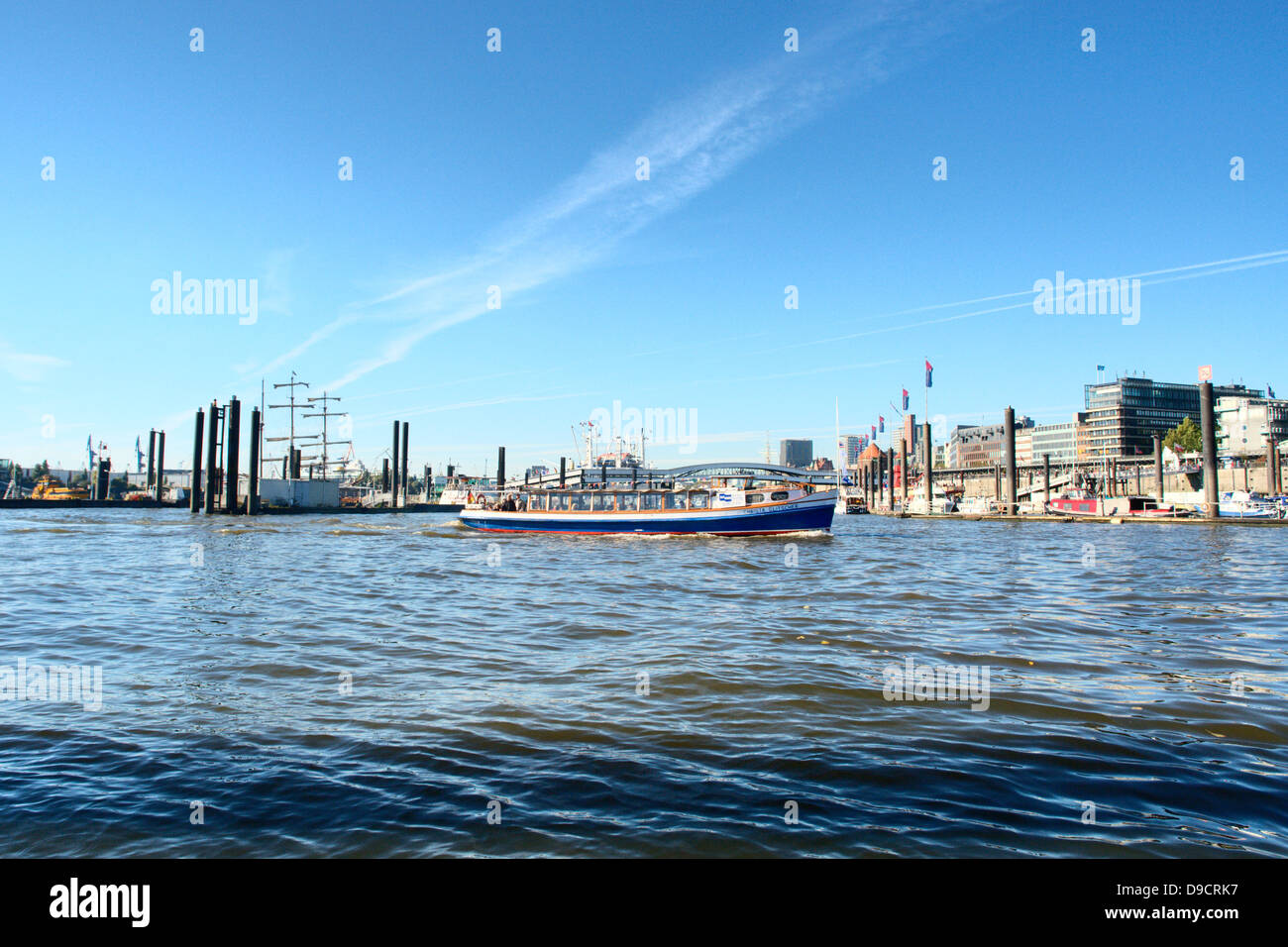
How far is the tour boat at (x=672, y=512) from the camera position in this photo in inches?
1950

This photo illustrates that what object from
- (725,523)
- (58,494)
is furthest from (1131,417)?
(58,494)

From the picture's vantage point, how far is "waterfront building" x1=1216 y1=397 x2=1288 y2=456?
129 m

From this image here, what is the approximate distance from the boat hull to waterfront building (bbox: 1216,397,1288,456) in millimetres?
113498

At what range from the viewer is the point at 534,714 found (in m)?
8.35

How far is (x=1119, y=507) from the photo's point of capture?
75.8 m

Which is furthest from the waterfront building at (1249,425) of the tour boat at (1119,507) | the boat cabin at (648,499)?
the boat cabin at (648,499)

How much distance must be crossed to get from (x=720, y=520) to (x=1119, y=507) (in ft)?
165

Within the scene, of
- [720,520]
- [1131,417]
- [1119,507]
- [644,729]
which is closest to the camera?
[644,729]

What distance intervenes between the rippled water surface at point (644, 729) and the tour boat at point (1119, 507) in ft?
206

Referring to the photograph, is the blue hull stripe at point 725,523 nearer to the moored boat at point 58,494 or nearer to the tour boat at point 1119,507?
the tour boat at point 1119,507

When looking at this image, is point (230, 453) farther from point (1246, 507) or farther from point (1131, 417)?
point (1131, 417)

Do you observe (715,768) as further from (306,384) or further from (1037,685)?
(306,384)

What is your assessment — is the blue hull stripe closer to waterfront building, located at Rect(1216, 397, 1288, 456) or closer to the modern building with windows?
waterfront building, located at Rect(1216, 397, 1288, 456)
